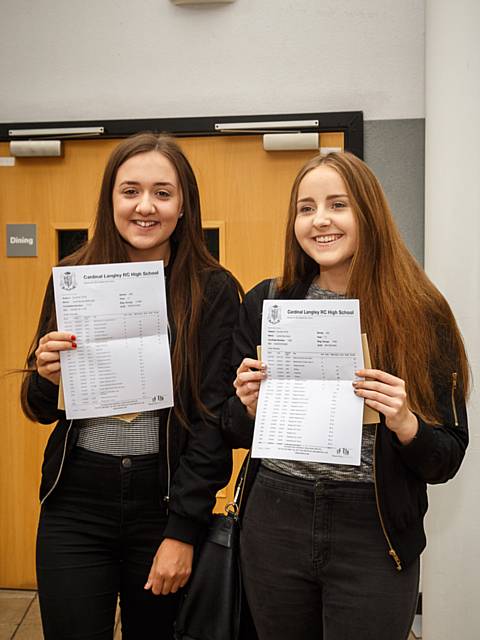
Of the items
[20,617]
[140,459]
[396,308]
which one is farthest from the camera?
[20,617]

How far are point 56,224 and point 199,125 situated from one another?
80 cm

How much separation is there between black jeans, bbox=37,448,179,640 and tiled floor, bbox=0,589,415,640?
1423 mm

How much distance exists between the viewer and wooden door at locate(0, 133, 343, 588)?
3.18m

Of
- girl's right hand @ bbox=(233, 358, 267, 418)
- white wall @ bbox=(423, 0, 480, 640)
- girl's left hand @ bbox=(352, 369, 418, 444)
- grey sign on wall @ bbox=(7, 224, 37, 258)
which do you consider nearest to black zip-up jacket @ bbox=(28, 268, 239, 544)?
girl's right hand @ bbox=(233, 358, 267, 418)

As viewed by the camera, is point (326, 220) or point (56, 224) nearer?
point (326, 220)

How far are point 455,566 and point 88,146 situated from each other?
2.31m

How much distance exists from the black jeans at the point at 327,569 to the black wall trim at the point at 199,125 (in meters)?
2.04

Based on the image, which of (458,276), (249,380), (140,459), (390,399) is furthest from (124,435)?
(458,276)

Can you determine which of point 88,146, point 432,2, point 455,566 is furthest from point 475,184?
point 88,146

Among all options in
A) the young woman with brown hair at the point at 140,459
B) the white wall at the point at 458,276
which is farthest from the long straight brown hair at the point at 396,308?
the white wall at the point at 458,276

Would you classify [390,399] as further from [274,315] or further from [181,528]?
[181,528]

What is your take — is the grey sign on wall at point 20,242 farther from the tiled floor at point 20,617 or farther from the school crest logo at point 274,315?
the school crest logo at point 274,315

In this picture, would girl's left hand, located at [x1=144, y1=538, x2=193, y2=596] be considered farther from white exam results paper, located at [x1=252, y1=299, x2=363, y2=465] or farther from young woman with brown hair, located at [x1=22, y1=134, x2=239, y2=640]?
white exam results paper, located at [x1=252, y1=299, x2=363, y2=465]

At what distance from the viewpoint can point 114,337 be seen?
1.53m
